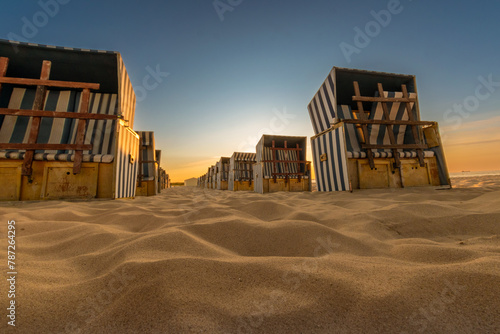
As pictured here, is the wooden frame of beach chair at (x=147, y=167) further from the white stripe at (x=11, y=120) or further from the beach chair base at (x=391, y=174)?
the beach chair base at (x=391, y=174)

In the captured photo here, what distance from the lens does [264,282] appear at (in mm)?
776

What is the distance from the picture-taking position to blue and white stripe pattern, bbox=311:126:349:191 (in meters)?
4.46

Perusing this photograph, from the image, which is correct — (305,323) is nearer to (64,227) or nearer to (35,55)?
(64,227)

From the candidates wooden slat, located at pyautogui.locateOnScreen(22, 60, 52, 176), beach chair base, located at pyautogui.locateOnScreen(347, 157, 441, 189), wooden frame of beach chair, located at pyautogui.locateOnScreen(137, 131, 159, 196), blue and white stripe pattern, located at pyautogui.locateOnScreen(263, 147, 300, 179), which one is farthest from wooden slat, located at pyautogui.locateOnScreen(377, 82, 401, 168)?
wooden frame of beach chair, located at pyautogui.locateOnScreen(137, 131, 159, 196)

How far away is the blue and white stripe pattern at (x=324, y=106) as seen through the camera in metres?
5.25

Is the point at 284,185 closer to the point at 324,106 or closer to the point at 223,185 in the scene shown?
the point at 324,106

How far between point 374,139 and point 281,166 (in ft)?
14.3

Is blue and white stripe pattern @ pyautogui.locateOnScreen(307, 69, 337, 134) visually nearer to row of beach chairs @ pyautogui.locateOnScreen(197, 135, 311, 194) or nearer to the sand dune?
row of beach chairs @ pyautogui.locateOnScreen(197, 135, 311, 194)

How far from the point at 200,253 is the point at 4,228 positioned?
165 cm

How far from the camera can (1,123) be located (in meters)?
4.34

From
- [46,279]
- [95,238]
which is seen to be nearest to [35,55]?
[95,238]

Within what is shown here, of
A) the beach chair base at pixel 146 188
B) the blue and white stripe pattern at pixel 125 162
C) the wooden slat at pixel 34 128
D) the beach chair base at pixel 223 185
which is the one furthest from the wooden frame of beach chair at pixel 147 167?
the beach chair base at pixel 223 185

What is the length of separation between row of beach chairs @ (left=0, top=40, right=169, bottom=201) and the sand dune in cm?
286

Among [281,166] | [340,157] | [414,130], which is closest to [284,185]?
[281,166]
